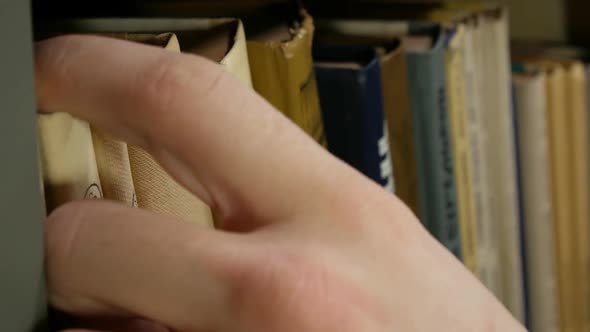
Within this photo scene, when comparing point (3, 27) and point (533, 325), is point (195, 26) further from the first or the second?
point (533, 325)

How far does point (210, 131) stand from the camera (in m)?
0.24

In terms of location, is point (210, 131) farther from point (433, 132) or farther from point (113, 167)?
point (433, 132)

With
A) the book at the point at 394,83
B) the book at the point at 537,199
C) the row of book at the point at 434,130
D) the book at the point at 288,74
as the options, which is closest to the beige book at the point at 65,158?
the row of book at the point at 434,130

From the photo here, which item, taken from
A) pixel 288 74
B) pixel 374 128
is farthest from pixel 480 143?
pixel 288 74

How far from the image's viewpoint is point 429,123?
630 mm

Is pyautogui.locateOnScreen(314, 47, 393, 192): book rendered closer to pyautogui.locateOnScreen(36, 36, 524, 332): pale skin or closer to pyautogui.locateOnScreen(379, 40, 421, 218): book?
pyautogui.locateOnScreen(379, 40, 421, 218): book

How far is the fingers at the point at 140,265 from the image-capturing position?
23 cm

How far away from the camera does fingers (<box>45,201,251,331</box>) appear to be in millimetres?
233

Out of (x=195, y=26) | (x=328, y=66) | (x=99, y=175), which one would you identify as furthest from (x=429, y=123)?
(x=99, y=175)

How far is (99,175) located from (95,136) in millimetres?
18

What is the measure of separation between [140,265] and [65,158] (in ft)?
0.27

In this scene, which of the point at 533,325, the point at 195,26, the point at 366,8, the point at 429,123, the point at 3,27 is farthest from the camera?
the point at 533,325

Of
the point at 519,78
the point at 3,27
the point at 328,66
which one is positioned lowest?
the point at 519,78

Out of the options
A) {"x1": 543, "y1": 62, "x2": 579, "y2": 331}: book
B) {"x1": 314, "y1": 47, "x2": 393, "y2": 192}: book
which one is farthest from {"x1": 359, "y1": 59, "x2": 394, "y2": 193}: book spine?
{"x1": 543, "y1": 62, "x2": 579, "y2": 331}: book
